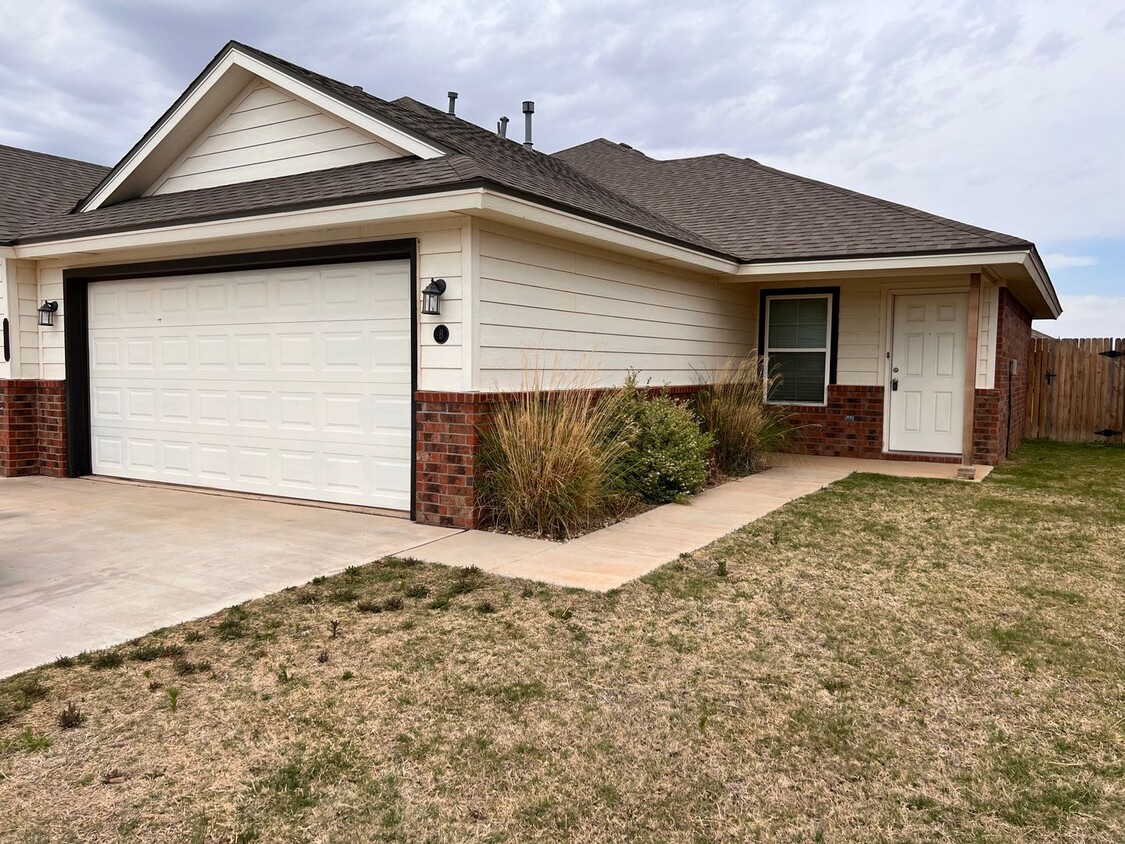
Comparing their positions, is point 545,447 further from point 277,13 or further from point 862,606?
point 277,13

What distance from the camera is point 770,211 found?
1211 centimetres

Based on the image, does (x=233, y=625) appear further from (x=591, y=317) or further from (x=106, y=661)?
(x=591, y=317)

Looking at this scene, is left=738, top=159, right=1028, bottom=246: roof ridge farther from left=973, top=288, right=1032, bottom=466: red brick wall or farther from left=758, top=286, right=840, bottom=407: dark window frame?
left=758, top=286, right=840, bottom=407: dark window frame

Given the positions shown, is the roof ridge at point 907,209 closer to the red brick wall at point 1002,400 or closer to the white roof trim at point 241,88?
the red brick wall at point 1002,400

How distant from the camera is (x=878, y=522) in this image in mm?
6828

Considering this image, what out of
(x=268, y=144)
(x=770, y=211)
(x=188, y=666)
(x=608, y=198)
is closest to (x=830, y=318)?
(x=770, y=211)

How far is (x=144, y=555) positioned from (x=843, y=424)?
905cm

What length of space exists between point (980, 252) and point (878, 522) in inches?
158

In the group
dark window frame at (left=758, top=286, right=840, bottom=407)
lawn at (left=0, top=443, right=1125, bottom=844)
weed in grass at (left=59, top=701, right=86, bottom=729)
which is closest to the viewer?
lawn at (left=0, top=443, right=1125, bottom=844)

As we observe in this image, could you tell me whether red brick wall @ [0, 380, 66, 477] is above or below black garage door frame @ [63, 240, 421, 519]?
below

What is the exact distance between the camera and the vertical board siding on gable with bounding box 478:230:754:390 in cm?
667

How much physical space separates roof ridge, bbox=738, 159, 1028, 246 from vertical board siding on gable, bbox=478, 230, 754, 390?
249 cm

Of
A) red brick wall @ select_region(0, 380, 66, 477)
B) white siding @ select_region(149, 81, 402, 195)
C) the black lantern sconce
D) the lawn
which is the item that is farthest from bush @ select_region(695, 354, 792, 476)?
the black lantern sconce

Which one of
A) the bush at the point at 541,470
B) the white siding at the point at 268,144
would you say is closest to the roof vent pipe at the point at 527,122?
the white siding at the point at 268,144
